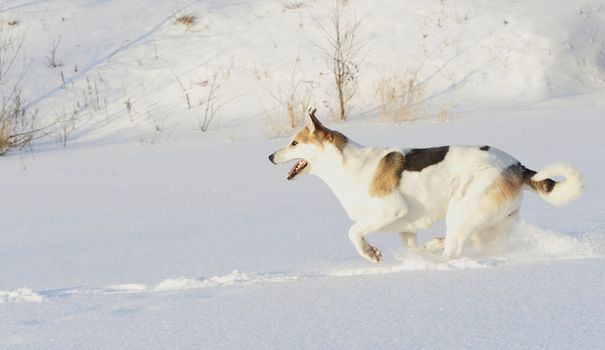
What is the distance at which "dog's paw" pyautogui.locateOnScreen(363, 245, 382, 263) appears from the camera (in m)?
5.35

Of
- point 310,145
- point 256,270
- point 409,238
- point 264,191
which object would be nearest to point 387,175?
point 409,238

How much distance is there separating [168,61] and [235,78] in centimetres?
152

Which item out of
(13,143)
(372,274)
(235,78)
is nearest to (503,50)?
(235,78)

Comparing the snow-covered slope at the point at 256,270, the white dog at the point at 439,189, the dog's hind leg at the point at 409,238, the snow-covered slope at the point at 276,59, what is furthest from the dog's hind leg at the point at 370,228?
the snow-covered slope at the point at 276,59

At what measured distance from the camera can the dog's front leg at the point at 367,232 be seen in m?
5.36

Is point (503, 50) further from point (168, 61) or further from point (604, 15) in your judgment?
point (168, 61)

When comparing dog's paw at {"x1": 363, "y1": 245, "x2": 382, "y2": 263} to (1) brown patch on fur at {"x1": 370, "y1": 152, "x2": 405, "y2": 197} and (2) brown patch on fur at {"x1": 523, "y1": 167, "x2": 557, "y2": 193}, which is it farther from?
(2) brown patch on fur at {"x1": 523, "y1": 167, "x2": 557, "y2": 193}

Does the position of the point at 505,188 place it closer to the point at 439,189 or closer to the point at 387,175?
the point at 439,189

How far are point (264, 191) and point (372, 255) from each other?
9.63 ft

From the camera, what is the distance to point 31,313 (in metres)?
4.21

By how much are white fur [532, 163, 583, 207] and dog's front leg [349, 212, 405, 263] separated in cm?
84

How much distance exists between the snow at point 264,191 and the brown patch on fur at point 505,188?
32 centimetres

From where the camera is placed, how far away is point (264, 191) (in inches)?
322

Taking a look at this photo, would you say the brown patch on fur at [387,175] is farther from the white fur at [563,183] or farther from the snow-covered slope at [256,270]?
the white fur at [563,183]
